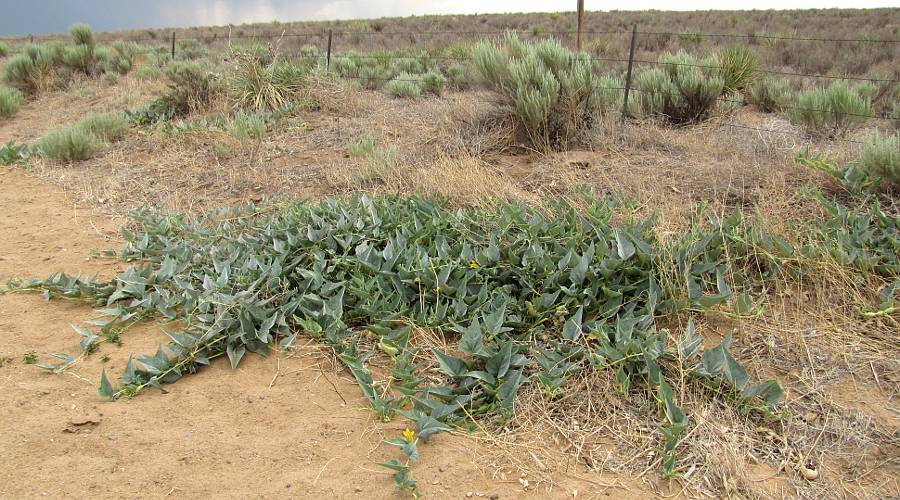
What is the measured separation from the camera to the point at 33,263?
4.52m

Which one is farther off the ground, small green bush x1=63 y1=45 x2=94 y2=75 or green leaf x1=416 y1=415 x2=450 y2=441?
small green bush x1=63 y1=45 x2=94 y2=75

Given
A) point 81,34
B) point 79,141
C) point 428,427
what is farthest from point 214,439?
point 81,34

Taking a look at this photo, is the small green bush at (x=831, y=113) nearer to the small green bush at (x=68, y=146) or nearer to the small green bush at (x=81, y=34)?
the small green bush at (x=68, y=146)

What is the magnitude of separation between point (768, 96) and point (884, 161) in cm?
471

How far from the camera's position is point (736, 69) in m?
8.05

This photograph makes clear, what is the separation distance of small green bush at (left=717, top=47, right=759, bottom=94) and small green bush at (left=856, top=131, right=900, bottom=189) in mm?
3367

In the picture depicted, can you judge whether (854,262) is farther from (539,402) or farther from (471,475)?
(471,475)

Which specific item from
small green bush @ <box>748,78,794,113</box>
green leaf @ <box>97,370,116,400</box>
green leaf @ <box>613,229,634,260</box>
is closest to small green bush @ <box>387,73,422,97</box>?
small green bush @ <box>748,78,794,113</box>

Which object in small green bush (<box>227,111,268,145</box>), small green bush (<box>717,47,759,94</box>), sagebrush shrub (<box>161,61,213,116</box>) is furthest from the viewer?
sagebrush shrub (<box>161,61,213,116</box>)

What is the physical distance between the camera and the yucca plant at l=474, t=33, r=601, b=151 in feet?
20.1

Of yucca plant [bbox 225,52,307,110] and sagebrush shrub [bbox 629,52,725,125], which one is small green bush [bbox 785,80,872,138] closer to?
sagebrush shrub [bbox 629,52,725,125]

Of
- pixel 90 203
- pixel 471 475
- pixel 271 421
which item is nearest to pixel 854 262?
pixel 471 475

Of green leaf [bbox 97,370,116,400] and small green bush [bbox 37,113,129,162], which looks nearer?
green leaf [bbox 97,370,116,400]

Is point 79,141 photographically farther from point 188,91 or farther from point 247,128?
point 188,91
